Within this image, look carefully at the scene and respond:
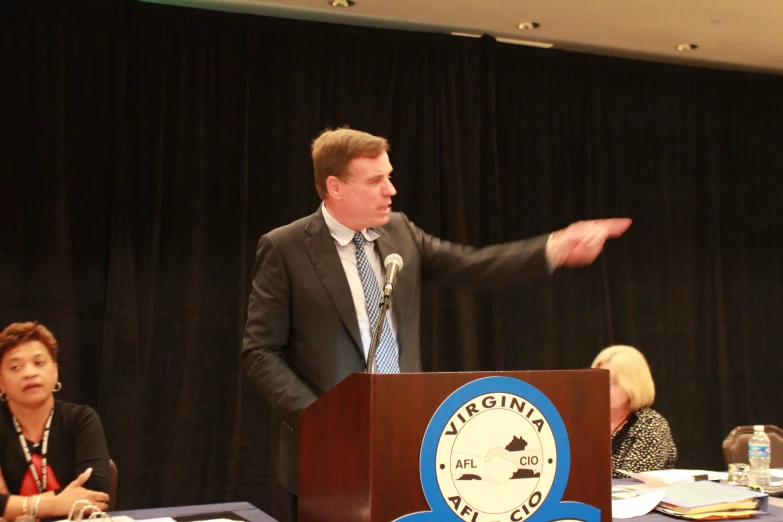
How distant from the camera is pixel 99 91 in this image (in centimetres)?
475

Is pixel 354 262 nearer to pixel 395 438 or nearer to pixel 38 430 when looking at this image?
pixel 395 438

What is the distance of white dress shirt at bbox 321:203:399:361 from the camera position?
6.52 feet

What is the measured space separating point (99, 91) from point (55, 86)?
0.77 ft

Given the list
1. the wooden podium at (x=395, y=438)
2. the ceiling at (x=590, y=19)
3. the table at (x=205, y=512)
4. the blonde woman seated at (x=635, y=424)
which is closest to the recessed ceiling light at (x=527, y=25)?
the ceiling at (x=590, y=19)

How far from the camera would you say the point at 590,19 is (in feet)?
17.1

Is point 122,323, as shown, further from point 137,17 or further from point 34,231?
point 137,17

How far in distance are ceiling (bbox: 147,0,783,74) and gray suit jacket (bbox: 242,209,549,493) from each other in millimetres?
3200

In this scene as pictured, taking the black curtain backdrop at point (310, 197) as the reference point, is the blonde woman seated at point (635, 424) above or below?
below

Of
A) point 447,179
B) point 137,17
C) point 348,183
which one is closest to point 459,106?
point 447,179

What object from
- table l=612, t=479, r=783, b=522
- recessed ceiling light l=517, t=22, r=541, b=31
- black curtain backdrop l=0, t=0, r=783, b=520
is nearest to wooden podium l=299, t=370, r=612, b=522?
table l=612, t=479, r=783, b=522

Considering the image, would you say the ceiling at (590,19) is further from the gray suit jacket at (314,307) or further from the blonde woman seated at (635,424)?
the gray suit jacket at (314,307)

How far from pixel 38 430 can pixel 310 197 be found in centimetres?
255

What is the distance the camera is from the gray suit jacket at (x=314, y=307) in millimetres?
1939

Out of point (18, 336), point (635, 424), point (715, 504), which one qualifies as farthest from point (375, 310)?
point (635, 424)
